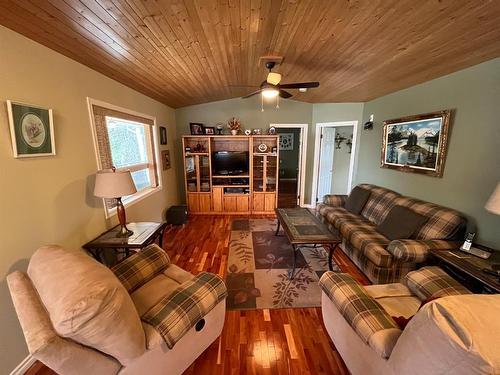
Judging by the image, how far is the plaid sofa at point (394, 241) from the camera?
2160mm

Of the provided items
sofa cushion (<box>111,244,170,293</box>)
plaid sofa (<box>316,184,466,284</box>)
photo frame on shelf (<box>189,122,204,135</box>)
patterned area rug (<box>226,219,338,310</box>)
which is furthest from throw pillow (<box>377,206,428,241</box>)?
photo frame on shelf (<box>189,122,204,135</box>)

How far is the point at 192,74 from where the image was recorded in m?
2.85

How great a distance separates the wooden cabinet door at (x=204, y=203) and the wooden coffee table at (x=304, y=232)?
1927mm

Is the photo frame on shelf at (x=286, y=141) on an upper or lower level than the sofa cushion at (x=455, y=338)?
upper

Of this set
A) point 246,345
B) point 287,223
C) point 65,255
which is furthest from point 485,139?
point 65,255

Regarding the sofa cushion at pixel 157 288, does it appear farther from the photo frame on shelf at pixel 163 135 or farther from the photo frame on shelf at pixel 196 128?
the photo frame on shelf at pixel 196 128

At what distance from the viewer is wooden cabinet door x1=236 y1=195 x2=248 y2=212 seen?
482 cm

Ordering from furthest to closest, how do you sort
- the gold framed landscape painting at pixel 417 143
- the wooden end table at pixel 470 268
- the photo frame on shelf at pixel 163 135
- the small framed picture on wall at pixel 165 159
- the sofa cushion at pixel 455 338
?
1. the small framed picture on wall at pixel 165 159
2. the photo frame on shelf at pixel 163 135
3. the gold framed landscape painting at pixel 417 143
4. the wooden end table at pixel 470 268
5. the sofa cushion at pixel 455 338

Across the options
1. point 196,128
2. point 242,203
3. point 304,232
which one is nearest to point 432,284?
point 304,232

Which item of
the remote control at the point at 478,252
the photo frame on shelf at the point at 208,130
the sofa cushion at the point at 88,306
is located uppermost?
the photo frame on shelf at the point at 208,130

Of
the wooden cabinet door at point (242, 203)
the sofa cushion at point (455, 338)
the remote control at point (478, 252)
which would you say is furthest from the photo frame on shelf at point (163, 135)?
the remote control at point (478, 252)

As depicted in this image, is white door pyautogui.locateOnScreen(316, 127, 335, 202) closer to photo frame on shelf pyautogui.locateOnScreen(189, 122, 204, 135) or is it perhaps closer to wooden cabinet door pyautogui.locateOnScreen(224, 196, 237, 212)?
wooden cabinet door pyautogui.locateOnScreen(224, 196, 237, 212)

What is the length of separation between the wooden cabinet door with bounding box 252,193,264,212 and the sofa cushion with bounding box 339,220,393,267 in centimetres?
201

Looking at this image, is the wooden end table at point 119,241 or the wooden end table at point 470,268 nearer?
the wooden end table at point 470,268
